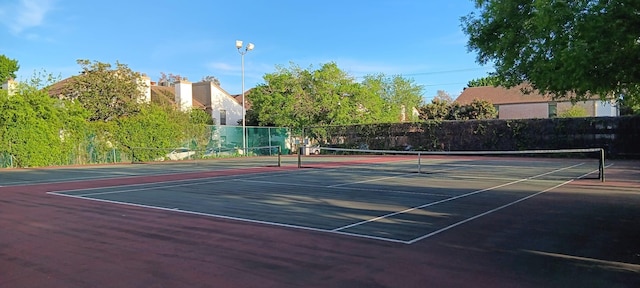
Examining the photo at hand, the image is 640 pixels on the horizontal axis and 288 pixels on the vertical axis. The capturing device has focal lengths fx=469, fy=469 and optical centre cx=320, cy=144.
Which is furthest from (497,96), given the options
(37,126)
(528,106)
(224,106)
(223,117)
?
(37,126)

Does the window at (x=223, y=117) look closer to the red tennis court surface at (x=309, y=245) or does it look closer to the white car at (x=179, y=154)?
the white car at (x=179, y=154)

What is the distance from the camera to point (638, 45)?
6.13m

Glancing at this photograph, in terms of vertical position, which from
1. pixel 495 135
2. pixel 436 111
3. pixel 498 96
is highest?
pixel 498 96

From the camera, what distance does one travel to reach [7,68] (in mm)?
50531

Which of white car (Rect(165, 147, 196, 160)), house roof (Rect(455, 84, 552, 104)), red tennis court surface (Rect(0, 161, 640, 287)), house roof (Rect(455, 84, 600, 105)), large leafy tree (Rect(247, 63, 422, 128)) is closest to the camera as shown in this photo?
red tennis court surface (Rect(0, 161, 640, 287))

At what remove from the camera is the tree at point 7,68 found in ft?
162

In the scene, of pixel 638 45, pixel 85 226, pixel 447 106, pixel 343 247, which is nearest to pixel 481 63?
pixel 638 45

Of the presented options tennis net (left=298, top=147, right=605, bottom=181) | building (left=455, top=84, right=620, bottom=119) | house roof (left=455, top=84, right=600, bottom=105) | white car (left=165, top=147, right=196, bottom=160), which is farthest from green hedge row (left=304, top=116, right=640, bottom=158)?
house roof (left=455, top=84, right=600, bottom=105)

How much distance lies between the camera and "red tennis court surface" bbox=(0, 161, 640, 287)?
509 centimetres

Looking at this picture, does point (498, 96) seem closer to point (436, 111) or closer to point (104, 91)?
point (436, 111)

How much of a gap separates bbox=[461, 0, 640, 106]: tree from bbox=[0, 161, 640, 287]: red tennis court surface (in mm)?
2400

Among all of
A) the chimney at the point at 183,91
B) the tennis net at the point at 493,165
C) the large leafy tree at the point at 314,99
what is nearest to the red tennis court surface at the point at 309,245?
the tennis net at the point at 493,165

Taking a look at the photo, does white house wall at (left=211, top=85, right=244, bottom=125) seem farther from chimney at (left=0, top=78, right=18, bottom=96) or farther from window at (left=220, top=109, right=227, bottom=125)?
chimney at (left=0, top=78, right=18, bottom=96)

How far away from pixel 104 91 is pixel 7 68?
23.7 meters
